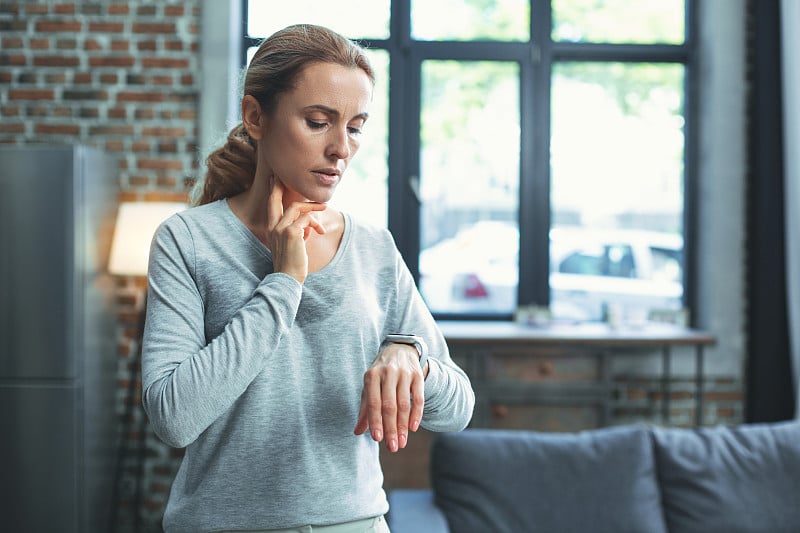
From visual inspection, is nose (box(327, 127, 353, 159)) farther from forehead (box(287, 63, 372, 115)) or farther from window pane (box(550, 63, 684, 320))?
window pane (box(550, 63, 684, 320))

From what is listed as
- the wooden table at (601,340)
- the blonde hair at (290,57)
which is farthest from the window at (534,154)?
the blonde hair at (290,57)

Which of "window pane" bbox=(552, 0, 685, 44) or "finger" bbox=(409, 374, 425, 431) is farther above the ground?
"window pane" bbox=(552, 0, 685, 44)

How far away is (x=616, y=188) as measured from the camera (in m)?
3.97

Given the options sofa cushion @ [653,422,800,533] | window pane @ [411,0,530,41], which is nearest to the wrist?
sofa cushion @ [653,422,800,533]

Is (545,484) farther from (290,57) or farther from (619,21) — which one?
(619,21)

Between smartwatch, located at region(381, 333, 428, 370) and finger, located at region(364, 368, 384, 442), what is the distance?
99 mm

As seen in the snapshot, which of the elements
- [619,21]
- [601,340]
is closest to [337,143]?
[601,340]

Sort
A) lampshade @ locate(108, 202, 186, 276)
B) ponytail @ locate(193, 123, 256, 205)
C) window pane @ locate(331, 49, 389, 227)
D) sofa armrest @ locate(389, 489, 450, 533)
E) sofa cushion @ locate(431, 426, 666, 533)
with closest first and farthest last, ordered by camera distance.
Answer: ponytail @ locate(193, 123, 256, 205)
sofa armrest @ locate(389, 489, 450, 533)
sofa cushion @ locate(431, 426, 666, 533)
lampshade @ locate(108, 202, 186, 276)
window pane @ locate(331, 49, 389, 227)

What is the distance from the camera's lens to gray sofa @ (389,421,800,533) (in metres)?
2.29

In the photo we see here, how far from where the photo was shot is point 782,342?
3500 millimetres

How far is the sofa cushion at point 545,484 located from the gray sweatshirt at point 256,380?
131 cm

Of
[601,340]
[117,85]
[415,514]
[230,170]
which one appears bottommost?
[415,514]

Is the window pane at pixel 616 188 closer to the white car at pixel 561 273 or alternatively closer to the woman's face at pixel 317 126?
the white car at pixel 561 273

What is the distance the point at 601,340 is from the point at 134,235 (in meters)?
2.08
